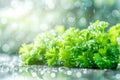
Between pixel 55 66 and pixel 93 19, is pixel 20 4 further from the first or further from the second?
pixel 55 66

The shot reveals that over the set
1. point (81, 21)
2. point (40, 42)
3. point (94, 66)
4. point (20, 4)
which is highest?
point (20, 4)

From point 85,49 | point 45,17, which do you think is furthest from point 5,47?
point 85,49

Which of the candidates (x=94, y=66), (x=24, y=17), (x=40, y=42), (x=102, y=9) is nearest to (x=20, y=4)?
(x=24, y=17)

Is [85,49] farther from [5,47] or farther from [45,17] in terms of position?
[5,47]

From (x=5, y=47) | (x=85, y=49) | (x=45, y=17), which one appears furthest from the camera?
(x=5, y=47)

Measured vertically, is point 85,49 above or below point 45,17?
below

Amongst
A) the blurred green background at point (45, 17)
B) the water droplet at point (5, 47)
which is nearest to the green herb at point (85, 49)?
the blurred green background at point (45, 17)

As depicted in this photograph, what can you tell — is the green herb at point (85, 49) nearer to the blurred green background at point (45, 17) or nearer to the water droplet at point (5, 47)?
the blurred green background at point (45, 17)

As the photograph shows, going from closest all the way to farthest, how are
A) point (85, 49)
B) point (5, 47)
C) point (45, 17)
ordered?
1. point (85, 49)
2. point (45, 17)
3. point (5, 47)

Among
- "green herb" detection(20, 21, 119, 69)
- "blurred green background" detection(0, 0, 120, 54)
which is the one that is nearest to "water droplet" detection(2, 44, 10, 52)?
"blurred green background" detection(0, 0, 120, 54)
